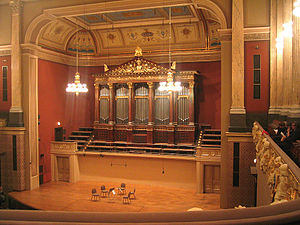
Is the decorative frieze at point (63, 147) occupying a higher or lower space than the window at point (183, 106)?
lower

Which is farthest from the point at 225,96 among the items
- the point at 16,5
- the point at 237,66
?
the point at 16,5

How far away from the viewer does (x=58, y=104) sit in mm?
13258

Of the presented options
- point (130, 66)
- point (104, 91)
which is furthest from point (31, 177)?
point (130, 66)

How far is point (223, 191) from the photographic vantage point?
8219mm

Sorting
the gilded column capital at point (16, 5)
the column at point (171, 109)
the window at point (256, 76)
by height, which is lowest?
the column at point (171, 109)

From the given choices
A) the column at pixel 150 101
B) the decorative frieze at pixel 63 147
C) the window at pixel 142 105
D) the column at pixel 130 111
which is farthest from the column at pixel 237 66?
the decorative frieze at pixel 63 147

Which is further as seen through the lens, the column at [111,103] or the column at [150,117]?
the column at [111,103]

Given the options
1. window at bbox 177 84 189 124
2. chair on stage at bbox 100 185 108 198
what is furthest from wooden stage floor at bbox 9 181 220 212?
window at bbox 177 84 189 124

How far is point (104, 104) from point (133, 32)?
12.5 ft

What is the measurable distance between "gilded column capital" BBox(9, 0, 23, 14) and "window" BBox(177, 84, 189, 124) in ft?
24.0

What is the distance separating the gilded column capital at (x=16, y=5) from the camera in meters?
10.6

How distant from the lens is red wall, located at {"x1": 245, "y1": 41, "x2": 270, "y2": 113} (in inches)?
312

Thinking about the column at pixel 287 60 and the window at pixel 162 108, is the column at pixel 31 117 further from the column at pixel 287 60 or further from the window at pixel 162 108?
the column at pixel 287 60

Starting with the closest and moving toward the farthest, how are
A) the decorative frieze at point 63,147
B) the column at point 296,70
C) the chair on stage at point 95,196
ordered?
1. the column at point 296,70
2. the chair on stage at point 95,196
3. the decorative frieze at point 63,147
